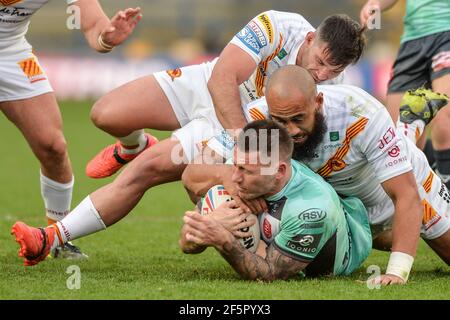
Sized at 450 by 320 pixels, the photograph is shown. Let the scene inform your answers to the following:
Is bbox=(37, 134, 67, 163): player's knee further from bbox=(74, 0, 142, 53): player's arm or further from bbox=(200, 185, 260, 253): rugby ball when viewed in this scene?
bbox=(200, 185, 260, 253): rugby ball

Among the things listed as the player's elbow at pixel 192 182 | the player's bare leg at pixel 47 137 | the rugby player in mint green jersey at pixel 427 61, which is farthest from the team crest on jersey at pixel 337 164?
the player's bare leg at pixel 47 137

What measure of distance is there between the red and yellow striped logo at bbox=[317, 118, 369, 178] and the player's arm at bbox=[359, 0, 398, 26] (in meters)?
1.27

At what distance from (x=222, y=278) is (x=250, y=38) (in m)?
1.78

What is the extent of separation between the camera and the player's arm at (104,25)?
6.02 m

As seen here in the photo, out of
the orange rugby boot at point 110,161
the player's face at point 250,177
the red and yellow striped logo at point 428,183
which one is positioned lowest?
the orange rugby boot at point 110,161

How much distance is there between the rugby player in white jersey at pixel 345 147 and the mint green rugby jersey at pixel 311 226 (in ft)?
0.72

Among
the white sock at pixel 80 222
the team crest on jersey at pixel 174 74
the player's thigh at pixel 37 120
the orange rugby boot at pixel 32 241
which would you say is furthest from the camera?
the team crest on jersey at pixel 174 74

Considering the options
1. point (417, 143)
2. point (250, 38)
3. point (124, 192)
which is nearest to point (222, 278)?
point (124, 192)

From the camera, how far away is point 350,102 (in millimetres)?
5930

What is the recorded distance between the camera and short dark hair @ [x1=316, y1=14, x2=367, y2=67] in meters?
6.28

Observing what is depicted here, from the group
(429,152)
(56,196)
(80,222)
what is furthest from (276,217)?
(429,152)

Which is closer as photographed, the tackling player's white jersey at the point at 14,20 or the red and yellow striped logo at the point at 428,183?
the red and yellow striped logo at the point at 428,183

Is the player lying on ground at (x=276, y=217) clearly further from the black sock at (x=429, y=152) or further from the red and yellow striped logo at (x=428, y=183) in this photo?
the black sock at (x=429, y=152)
